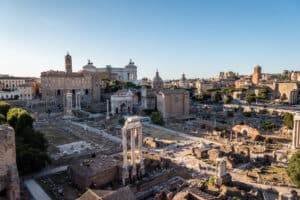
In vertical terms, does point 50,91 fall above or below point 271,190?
above

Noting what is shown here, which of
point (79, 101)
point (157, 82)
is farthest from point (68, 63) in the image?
point (157, 82)

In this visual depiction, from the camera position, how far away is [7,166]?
17.0 meters

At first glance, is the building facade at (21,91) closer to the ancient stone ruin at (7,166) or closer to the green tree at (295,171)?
the ancient stone ruin at (7,166)

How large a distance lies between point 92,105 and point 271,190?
63.6m

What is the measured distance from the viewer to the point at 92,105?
76.9 meters

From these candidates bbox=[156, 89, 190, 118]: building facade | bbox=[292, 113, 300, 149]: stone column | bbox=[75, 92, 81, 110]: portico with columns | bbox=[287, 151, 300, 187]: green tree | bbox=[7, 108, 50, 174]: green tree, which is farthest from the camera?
bbox=[75, 92, 81, 110]: portico with columns

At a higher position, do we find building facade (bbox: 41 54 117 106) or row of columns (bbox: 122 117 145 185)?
building facade (bbox: 41 54 117 106)

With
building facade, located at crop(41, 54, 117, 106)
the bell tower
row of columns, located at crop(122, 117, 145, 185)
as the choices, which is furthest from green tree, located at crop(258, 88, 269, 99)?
row of columns, located at crop(122, 117, 145, 185)

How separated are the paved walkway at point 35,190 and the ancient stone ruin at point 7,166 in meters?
3.80

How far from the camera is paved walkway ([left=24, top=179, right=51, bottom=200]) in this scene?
68.2 feet

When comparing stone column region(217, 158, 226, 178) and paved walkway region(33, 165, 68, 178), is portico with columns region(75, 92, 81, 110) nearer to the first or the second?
paved walkway region(33, 165, 68, 178)

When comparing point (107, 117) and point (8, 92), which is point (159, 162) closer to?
point (107, 117)

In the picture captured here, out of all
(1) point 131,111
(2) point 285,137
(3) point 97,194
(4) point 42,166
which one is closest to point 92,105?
(1) point 131,111

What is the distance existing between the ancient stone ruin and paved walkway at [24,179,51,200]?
3.80 meters
